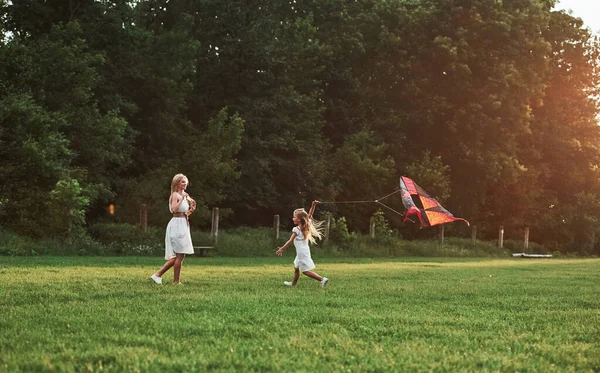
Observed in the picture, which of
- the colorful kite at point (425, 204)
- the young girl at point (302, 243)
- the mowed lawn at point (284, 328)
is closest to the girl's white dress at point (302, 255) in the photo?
the young girl at point (302, 243)

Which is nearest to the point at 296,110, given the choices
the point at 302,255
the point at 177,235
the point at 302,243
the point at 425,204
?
the point at 425,204

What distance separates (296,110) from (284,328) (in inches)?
1486

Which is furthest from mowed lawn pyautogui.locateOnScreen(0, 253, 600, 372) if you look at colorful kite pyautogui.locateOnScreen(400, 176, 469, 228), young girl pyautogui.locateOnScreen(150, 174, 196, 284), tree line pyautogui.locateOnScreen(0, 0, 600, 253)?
tree line pyautogui.locateOnScreen(0, 0, 600, 253)

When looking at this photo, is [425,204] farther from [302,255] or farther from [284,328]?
[284,328]

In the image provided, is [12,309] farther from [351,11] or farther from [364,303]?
[351,11]

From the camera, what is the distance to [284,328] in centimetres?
773

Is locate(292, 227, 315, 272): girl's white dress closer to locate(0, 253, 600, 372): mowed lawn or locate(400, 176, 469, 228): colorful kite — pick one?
locate(0, 253, 600, 372): mowed lawn

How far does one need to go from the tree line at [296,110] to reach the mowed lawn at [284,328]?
58.3 ft

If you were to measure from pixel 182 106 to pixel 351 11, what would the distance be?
16.5 meters

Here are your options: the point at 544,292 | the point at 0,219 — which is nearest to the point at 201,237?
the point at 0,219

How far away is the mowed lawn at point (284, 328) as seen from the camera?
6.02 m

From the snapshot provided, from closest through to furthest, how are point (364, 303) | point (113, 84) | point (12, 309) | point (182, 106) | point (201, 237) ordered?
point (12, 309) → point (364, 303) → point (201, 237) → point (113, 84) → point (182, 106)

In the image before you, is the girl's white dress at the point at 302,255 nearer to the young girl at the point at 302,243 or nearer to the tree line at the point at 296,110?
the young girl at the point at 302,243

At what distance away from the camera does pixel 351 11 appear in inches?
2023
